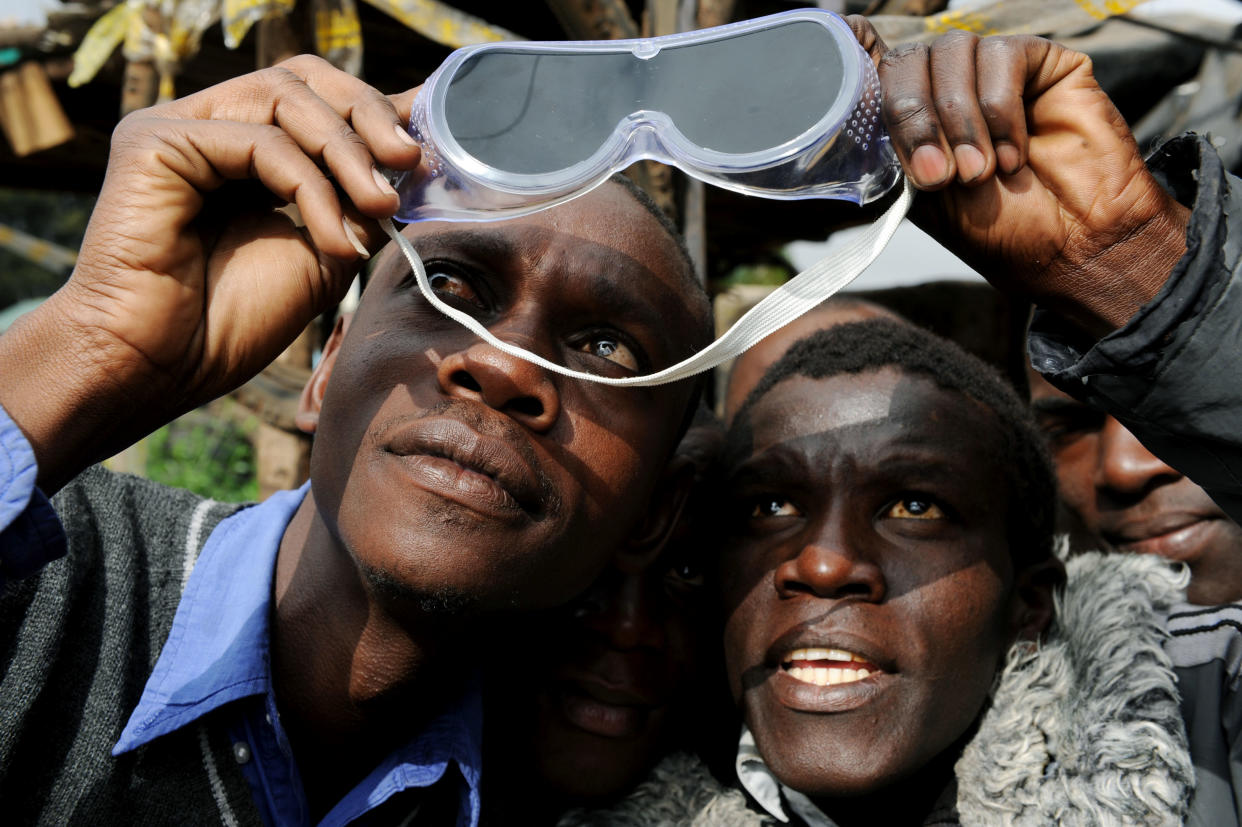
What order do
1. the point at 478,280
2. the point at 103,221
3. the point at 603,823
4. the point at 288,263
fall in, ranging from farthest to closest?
the point at 603,823 → the point at 478,280 → the point at 288,263 → the point at 103,221

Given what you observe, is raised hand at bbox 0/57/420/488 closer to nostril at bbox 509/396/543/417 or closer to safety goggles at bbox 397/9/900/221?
safety goggles at bbox 397/9/900/221

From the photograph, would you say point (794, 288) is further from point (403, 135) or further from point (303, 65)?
point (303, 65)

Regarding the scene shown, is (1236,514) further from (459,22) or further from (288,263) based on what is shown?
(459,22)

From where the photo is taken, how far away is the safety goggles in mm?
1526

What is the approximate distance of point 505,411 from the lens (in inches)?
67.2

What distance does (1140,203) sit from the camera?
146cm

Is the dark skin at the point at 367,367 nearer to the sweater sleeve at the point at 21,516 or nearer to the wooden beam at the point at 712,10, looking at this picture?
the sweater sleeve at the point at 21,516

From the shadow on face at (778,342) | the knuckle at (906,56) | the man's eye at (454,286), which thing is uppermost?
the knuckle at (906,56)

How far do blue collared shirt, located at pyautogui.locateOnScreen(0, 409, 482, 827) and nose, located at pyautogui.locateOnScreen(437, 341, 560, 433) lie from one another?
634 millimetres

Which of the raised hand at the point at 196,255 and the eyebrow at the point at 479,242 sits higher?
the raised hand at the point at 196,255

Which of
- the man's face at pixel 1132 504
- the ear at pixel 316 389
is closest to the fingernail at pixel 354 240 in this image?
the ear at pixel 316 389

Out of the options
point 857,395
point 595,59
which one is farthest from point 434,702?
point 595,59

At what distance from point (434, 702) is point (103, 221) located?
1.15 meters

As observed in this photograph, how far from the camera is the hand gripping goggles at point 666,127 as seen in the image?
1513 millimetres
